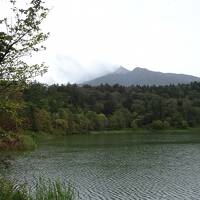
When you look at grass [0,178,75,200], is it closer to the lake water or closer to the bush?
the lake water

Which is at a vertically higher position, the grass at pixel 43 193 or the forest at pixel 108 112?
the forest at pixel 108 112

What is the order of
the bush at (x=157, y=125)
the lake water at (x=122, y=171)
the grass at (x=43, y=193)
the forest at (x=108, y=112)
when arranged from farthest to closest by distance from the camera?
the bush at (x=157, y=125) < the forest at (x=108, y=112) < the lake water at (x=122, y=171) < the grass at (x=43, y=193)

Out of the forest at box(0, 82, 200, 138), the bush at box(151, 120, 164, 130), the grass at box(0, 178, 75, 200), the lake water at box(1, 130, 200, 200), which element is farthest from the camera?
the bush at box(151, 120, 164, 130)

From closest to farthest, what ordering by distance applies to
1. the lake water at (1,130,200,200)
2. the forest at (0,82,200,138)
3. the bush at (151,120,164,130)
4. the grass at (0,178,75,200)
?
the grass at (0,178,75,200)
the lake water at (1,130,200,200)
the forest at (0,82,200,138)
the bush at (151,120,164,130)

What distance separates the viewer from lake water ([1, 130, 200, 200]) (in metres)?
41.4

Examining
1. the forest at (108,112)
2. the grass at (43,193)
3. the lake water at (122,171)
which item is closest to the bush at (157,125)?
the forest at (108,112)

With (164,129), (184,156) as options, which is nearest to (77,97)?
(164,129)

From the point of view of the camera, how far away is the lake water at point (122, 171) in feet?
136

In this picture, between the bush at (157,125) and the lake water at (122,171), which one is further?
the bush at (157,125)

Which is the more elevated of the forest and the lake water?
the forest

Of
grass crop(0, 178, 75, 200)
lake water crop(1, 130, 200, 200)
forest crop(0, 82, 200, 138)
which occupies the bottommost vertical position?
lake water crop(1, 130, 200, 200)

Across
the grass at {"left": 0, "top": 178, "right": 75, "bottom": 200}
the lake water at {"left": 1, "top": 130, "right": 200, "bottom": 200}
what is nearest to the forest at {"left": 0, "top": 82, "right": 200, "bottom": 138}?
the lake water at {"left": 1, "top": 130, "right": 200, "bottom": 200}

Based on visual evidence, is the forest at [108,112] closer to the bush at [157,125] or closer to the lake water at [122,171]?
the bush at [157,125]

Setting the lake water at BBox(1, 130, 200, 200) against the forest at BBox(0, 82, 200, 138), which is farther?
the forest at BBox(0, 82, 200, 138)
